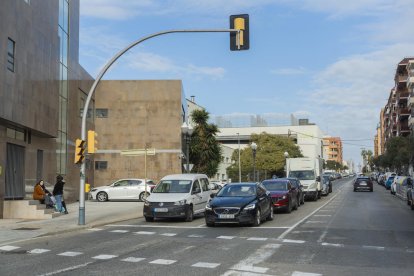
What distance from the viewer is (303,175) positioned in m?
34.1

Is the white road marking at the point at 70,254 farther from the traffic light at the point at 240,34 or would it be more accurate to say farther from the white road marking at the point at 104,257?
the traffic light at the point at 240,34

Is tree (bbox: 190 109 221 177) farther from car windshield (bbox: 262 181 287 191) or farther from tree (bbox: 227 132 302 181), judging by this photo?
tree (bbox: 227 132 302 181)

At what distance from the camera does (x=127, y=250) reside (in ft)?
37.7

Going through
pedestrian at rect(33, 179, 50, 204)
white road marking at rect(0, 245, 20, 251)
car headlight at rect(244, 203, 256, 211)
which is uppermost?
pedestrian at rect(33, 179, 50, 204)

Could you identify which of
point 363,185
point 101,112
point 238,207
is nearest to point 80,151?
point 238,207

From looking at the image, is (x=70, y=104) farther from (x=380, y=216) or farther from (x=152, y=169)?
(x=380, y=216)

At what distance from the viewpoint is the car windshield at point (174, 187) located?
19734 millimetres

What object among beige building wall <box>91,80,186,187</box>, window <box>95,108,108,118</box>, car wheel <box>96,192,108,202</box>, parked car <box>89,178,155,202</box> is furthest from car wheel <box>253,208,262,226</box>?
window <box>95,108,108,118</box>

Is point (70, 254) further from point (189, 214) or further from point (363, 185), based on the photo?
point (363, 185)

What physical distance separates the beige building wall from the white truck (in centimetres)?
1135

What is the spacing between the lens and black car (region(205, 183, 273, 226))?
53.7 ft

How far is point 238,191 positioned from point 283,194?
4931 mm

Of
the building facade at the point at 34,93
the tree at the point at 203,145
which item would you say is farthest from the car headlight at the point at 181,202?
the tree at the point at 203,145

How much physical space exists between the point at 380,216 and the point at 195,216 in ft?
24.5
